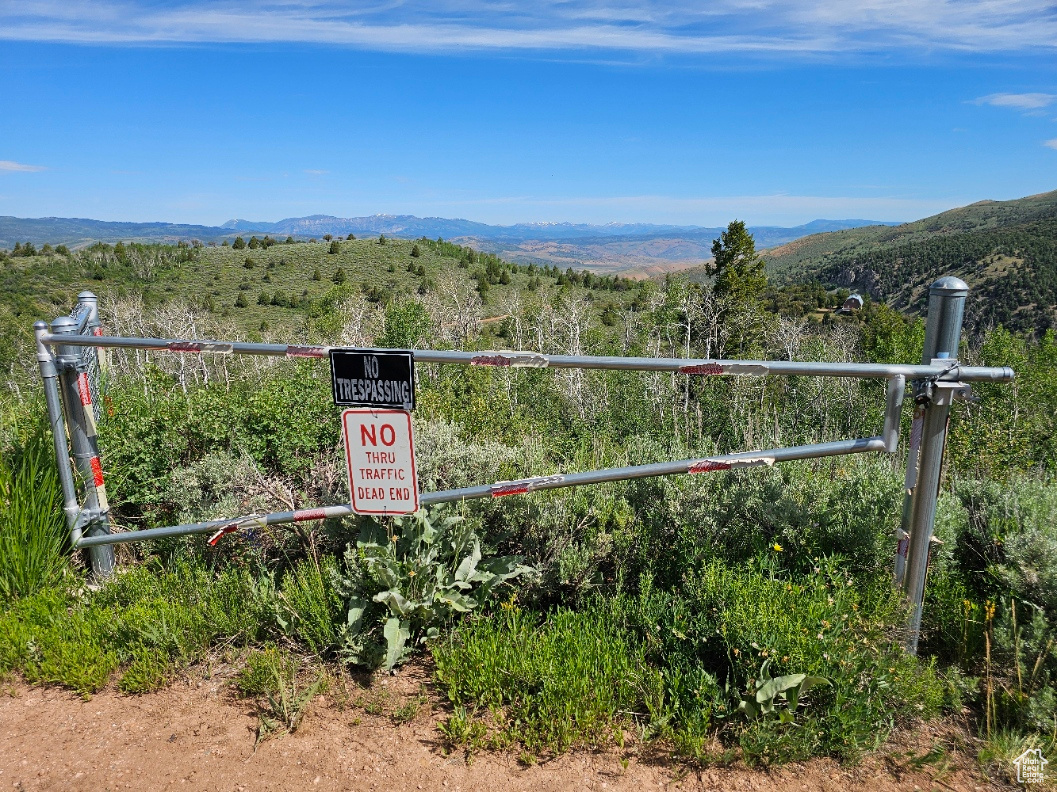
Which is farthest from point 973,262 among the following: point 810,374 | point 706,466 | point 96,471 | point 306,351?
point 96,471

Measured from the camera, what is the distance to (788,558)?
128 inches

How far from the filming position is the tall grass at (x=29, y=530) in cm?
335

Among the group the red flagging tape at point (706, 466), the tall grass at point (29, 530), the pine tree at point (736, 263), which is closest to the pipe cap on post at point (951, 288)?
the red flagging tape at point (706, 466)

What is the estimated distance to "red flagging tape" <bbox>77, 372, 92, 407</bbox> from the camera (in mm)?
3453

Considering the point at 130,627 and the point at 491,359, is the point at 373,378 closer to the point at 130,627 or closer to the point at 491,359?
the point at 491,359

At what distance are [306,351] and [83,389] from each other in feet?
4.71

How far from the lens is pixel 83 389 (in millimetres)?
3475

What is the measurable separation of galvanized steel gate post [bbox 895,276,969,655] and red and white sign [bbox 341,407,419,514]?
204 centimetres

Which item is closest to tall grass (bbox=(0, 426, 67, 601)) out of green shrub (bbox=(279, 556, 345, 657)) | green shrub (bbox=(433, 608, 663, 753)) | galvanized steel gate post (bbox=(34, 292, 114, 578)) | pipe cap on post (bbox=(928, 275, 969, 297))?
galvanized steel gate post (bbox=(34, 292, 114, 578))

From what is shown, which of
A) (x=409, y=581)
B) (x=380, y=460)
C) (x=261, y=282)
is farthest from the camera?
(x=261, y=282)

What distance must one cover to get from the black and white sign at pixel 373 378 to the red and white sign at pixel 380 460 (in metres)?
0.05

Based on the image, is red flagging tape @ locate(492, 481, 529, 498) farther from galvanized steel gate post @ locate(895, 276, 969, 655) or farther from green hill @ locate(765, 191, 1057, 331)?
green hill @ locate(765, 191, 1057, 331)

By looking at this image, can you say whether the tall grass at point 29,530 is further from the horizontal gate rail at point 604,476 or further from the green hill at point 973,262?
the green hill at point 973,262

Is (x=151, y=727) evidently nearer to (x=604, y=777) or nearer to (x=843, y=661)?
(x=604, y=777)
